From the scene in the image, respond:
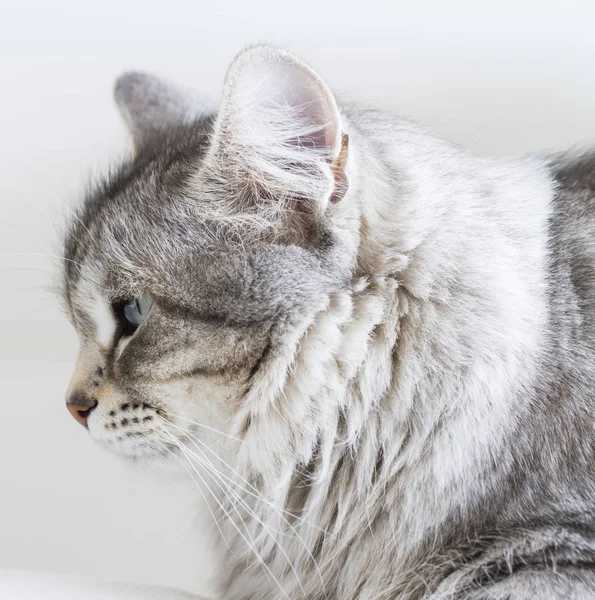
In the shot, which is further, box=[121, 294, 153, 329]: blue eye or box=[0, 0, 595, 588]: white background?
box=[0, 0, 595, 588]: white background

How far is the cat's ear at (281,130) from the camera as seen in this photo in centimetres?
89

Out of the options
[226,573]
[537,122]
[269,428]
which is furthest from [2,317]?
[537,122]

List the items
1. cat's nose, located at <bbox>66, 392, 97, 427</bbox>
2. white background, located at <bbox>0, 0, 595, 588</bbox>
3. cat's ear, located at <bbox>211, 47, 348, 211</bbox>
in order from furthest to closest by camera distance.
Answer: white background, located at <bbox>0, 0, 595, 588</bbox>, cat's nose, located at <bbox>66, 392, 97, 427</bbox>, cat's ear, located at <bbox>211, 47, 348, 211</bbox>

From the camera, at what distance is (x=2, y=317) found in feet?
6.54

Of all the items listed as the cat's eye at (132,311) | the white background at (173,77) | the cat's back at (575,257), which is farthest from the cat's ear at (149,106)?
the cat's back at (575,257)

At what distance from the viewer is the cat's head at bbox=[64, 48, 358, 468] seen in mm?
935

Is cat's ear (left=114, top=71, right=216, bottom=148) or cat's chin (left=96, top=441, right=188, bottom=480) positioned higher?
cat's ear (left=114, top=71, right=216, bottom=148)

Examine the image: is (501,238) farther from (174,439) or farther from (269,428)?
(174,439)

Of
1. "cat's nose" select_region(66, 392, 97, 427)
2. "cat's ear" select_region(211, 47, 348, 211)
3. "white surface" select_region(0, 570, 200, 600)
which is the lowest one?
"white surface" select_region(0, 570, 200, 600)

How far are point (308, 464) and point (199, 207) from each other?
0.39 metres

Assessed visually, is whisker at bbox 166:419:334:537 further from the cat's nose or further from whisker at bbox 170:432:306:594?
the cat's nose

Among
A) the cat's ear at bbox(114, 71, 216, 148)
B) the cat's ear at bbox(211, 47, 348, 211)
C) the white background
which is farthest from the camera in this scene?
the white background

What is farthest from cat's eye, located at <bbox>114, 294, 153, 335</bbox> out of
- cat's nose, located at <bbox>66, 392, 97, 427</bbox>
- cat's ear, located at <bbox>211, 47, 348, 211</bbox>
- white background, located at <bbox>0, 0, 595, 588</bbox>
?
white background, located at <bbox>0, 0, 595, 588</bbox>

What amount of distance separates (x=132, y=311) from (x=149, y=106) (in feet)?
1.54
